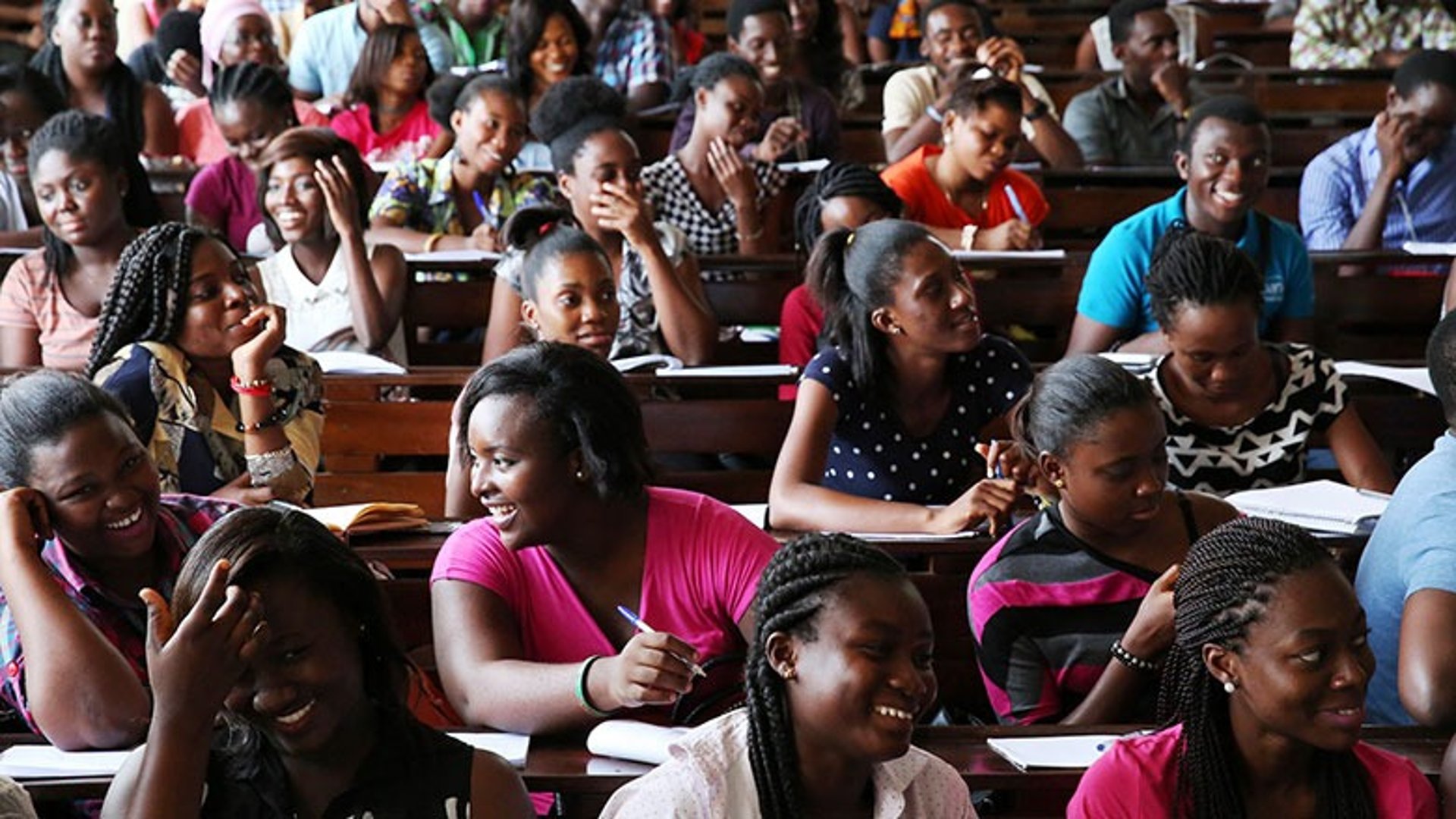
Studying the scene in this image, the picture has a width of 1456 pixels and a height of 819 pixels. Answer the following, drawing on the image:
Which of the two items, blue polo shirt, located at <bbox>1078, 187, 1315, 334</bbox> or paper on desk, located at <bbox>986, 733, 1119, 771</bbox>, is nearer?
paper on desk, located at <bbox>986, 733, 1119, 771</bbox>

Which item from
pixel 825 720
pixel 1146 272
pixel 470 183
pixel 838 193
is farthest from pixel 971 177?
pixel 825 720

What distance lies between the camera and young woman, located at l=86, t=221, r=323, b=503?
3.39 m

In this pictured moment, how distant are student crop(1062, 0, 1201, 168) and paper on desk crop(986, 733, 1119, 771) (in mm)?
5328

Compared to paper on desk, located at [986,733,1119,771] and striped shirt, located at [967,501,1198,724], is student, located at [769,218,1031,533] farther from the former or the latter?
paper on desk, located at [986,733,1119,771]

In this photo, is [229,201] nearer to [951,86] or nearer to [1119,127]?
[951,86]

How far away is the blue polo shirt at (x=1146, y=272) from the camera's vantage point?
4.61 meters

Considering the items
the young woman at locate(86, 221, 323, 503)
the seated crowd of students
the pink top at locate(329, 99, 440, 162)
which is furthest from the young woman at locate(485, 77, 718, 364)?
the pink top at locate(329, 99, 440, 162)

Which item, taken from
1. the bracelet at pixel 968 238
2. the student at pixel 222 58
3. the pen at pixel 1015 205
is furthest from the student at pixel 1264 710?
the student at pixel 222 58

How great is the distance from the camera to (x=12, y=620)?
2.51 m

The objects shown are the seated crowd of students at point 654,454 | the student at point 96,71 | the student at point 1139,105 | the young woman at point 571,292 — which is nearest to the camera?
the seated crowd of students at point 654,454

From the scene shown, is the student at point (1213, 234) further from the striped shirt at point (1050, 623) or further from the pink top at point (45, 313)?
the pink top at point (45, 313)

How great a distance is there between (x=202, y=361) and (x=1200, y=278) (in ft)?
5.85

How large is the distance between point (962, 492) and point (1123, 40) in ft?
14.6

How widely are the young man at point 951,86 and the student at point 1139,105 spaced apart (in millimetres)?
166
